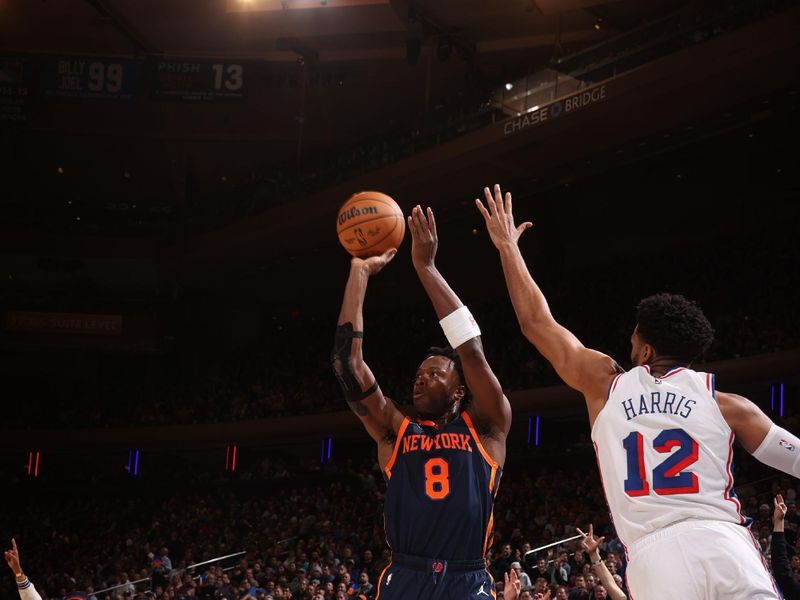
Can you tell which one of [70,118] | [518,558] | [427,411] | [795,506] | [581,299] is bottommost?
[518,558]

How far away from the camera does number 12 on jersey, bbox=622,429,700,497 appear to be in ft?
10.3

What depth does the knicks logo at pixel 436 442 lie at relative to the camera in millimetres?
4402

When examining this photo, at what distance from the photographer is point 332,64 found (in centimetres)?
2536

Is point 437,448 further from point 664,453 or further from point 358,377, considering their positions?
point 664,453

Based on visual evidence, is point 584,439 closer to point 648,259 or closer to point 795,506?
point 648,259

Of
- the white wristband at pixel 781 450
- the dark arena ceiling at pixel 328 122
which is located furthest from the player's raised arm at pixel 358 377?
the dark arena ceiling at pixel 328 122

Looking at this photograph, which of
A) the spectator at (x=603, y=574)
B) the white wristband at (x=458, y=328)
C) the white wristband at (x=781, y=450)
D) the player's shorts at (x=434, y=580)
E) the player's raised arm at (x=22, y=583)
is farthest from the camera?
the player's raised arm at (x=22, y=583)

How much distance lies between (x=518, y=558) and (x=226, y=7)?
14283mm

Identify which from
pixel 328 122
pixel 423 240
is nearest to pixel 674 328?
pixel 423 240

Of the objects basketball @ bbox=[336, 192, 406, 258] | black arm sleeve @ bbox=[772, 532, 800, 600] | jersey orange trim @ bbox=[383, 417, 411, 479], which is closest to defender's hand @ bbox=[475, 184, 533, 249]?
jersey orange trim @ bbox=[383, 417, 411, 479]

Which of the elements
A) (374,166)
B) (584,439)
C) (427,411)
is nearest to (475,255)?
(374,166)

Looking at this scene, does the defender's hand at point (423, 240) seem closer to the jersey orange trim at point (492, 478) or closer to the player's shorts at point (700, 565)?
the jersey orange trim at point (492, 478)

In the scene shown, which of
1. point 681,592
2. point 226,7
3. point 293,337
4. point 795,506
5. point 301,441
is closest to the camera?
point 681,592

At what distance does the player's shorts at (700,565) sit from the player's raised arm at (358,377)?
66.3 inches
